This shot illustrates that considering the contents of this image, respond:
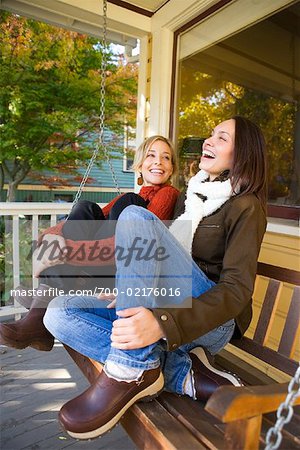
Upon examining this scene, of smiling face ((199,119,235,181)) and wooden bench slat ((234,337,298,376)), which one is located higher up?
smiling face ((199,119,235,181))

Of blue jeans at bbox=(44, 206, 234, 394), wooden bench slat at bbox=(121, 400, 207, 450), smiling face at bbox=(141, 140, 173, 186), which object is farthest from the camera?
smiling face at bbox=(141, 140, 173, 186)

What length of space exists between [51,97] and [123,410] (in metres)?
5.23

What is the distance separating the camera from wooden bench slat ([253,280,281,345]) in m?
1.51

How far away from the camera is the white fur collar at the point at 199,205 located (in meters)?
1.30

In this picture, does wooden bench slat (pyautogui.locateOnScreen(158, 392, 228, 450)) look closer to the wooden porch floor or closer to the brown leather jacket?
the brown leather jacket

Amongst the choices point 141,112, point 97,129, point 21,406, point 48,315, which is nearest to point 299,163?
point 141,112

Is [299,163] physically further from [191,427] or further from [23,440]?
[23,440]

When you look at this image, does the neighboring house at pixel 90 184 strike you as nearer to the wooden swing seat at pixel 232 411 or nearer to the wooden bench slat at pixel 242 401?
the wooden swing seat at pixel 232 411

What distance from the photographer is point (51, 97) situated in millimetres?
5434

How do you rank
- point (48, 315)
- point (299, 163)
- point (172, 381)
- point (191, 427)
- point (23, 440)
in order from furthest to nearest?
point (299, 163)
point (23, 440)
point (48, 315)
point (172, 381)
point (191, 427)

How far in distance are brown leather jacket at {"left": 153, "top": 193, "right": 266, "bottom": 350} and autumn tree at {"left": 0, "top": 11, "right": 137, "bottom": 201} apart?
4655 millimetres

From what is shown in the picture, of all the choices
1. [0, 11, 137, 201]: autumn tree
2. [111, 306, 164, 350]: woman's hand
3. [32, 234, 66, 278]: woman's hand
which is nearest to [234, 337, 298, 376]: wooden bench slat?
[111, 306, 164, 350]: woman's hand

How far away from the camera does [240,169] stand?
1.28 m

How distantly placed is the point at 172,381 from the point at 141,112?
251cm
